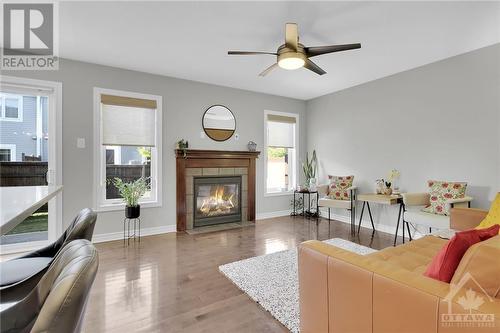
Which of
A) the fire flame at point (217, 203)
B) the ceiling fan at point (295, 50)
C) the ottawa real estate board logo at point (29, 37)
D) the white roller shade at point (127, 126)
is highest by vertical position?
the ottawa real estate board logo at point (29, 37)

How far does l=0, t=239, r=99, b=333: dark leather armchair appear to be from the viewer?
57 centimetres

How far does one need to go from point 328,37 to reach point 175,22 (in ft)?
5.75

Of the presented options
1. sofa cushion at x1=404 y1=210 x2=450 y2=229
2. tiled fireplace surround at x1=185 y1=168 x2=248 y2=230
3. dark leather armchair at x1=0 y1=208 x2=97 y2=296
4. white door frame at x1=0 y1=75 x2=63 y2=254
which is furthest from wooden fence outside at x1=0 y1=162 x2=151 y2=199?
sofa cushion at x1=404 y1=210 x2=450 y2=229

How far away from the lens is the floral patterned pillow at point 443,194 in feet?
10.8

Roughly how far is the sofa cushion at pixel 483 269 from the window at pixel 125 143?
13.3 ft

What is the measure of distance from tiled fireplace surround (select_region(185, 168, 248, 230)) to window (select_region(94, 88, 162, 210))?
0.52 m

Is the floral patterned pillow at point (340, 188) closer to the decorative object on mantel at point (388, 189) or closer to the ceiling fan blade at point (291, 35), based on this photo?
the decorative object on mantel at point (388, 189)

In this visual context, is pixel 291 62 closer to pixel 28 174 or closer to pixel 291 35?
pixel 291 35

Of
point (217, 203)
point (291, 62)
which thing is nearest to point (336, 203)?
point (217, 203)

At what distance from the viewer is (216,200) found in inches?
193

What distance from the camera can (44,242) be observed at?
11.7ft

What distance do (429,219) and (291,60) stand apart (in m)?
2.60

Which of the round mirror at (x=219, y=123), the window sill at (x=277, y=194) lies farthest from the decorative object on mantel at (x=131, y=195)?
the window sill at (x=277, y=194)

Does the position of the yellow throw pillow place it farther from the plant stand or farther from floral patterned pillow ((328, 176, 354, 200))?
the plant stand
